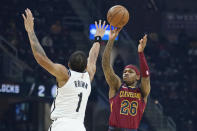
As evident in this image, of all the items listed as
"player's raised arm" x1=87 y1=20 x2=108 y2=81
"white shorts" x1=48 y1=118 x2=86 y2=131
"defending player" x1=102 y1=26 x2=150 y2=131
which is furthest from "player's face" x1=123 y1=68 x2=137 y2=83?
"white shorts" x1=48 y1=118 x2=86 y2=131

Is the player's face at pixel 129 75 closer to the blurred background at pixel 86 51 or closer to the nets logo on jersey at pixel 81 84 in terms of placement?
the nets logo on jersey at pixel 81 84

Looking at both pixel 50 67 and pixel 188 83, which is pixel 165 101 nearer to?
pixel 188 83

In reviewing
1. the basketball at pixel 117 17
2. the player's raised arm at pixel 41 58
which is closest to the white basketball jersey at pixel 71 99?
the player's raised arm at pixel 41 58

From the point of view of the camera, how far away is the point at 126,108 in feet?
23.9

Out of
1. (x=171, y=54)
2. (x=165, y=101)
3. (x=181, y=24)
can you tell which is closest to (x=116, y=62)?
(x=165, y=101)

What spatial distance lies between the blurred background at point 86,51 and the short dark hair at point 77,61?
288 inches

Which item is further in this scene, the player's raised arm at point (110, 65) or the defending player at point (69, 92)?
the player's raised arm at point (110, 65)

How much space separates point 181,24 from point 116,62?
20.9 ft

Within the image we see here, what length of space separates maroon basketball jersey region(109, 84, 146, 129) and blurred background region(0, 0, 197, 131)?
5889 mm

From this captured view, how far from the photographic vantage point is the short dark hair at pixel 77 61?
5680 mm

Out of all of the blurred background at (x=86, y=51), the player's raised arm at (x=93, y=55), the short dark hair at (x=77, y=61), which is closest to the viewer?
the short dark hair at (x=77, y=61)

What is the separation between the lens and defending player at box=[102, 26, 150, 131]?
718 centimetres

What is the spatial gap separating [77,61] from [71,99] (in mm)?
436

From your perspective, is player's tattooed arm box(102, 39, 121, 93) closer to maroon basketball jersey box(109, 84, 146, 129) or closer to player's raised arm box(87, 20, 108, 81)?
maroon basketball jersey box(109, 84, 146, 129)
